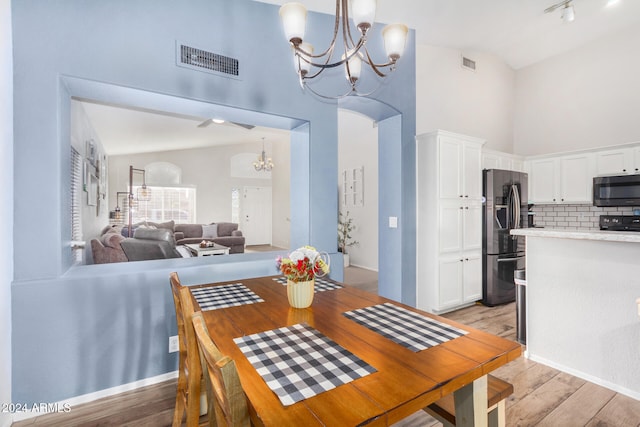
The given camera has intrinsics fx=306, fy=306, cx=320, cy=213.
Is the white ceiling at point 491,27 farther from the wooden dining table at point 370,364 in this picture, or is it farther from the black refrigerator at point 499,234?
the wooden dining table at point 370,364

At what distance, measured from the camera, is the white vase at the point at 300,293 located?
5.06 feet

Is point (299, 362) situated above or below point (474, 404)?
above

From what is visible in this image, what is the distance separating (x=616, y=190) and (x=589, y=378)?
299 cm

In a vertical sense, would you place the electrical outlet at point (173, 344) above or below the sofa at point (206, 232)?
below

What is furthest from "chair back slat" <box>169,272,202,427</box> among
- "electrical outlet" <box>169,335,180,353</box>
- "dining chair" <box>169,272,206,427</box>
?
"electrical outlet" <box>169,335,180,353</box>

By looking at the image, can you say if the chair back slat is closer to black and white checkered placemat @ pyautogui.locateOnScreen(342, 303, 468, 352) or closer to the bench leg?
black and white checkered placemat @ pyautogui.locateOnScreen(342, 303, 468, 352)

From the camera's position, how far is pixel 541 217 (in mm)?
5066

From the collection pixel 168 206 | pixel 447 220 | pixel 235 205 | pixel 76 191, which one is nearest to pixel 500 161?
pixel 447 220

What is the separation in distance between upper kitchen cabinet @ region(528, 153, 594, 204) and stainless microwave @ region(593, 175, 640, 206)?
177 mm

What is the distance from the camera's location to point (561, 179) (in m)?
4.63

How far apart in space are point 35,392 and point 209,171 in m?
8.53

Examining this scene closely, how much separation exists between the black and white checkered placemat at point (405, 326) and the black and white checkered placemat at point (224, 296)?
1.97ft

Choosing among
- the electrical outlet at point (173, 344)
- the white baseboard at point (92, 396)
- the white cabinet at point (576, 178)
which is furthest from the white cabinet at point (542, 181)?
the white baseboard at point (92, 396)

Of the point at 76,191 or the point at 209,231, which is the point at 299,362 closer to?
the point at 76,191
